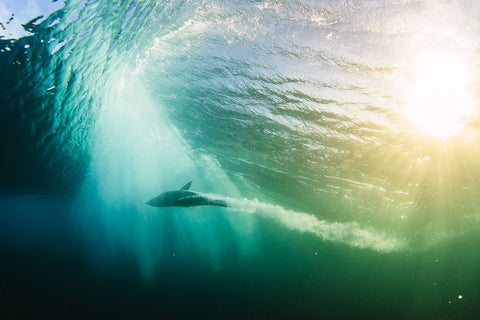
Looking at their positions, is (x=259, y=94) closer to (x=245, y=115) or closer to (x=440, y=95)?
(x=245, y=115)

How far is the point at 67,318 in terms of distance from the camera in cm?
1361

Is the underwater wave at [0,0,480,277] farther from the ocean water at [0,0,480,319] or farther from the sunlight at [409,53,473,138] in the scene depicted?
the sunlight at [409,53,473,138]

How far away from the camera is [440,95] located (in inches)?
255

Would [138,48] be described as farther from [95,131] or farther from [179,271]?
[179,271]

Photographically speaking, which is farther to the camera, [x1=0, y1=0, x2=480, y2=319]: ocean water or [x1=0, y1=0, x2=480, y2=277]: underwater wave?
[x1=0, y1=0, x2=480, y2=319]: ocean water

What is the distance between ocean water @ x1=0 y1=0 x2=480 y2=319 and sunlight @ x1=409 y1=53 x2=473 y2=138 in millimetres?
51

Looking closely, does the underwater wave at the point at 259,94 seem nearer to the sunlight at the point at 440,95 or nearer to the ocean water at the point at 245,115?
the ocean water at the point at 245,115

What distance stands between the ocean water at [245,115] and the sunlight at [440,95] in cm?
5

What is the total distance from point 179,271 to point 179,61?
96.4 ft

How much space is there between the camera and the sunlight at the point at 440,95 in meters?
5.52

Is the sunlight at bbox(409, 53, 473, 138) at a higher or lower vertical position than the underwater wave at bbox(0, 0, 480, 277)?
higher

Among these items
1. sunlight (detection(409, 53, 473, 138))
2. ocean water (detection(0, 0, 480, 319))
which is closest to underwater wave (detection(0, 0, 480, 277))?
ocean water (detection(0, 0, 480, 319))

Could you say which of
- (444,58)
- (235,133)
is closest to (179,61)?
(235,133)

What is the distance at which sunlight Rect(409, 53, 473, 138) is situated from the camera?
18.1ft
